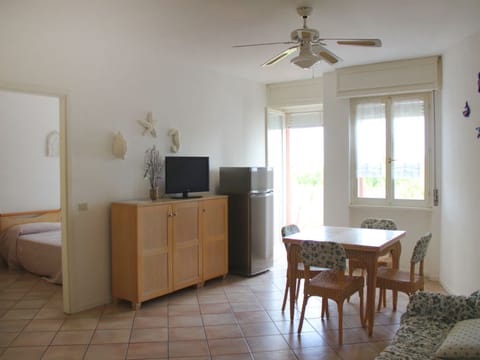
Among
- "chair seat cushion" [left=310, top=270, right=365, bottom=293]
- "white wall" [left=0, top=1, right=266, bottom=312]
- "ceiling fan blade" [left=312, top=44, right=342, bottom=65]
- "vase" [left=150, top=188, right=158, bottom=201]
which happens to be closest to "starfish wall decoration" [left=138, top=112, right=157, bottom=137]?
"white wall" [left=0, top=1, right=266, bottom=312]

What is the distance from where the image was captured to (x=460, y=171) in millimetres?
4430

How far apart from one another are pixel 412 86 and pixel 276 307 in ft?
10.4

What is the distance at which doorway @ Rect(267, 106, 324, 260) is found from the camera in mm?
6836

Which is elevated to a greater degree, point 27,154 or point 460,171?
point 27,154

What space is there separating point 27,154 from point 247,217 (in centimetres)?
367

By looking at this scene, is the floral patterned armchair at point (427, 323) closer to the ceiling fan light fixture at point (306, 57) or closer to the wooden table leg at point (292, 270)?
the wooden table leg at point (292, 270)

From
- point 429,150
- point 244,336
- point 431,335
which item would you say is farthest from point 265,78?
point 431,335

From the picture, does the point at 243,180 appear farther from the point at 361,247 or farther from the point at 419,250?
the point at 419,250

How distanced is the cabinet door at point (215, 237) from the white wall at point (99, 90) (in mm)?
776

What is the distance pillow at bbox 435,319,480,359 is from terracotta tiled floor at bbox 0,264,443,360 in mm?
1020

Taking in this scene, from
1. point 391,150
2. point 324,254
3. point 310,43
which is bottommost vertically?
point 324,254

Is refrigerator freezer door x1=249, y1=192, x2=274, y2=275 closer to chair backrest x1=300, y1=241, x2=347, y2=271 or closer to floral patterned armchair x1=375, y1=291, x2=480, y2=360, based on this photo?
chair backrest x1=300, y1=241, x2=347, y2=271

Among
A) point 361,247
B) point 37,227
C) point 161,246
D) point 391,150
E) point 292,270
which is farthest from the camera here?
point 37,227

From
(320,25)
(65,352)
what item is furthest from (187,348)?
(320,25)
